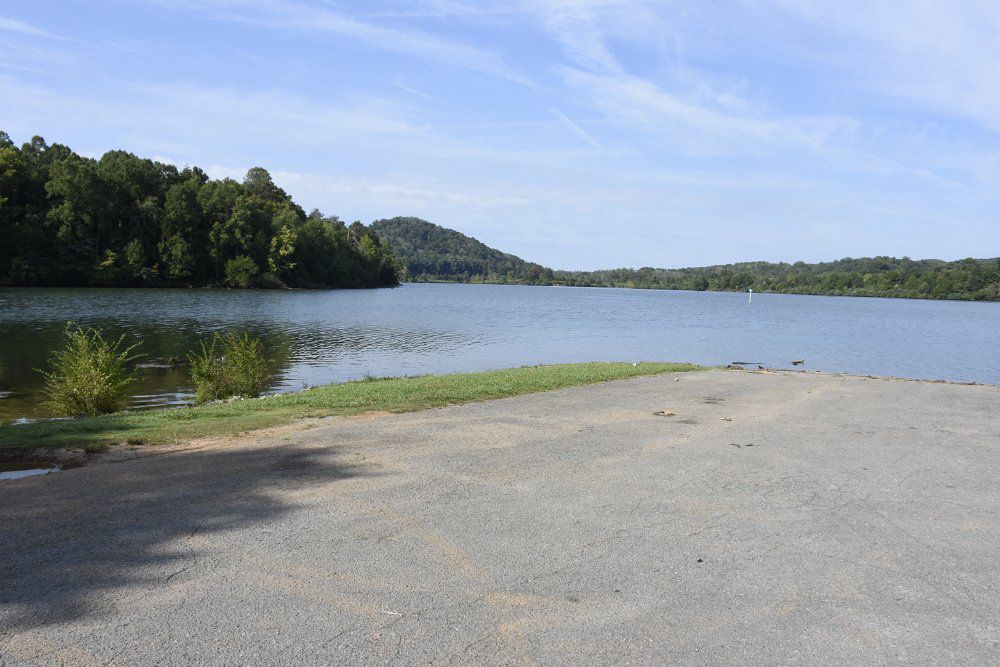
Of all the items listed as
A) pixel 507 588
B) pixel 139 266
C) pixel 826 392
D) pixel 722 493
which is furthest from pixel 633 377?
pixel 139 266

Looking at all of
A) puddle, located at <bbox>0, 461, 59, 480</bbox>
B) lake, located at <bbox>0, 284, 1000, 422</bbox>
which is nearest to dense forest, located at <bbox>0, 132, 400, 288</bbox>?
lake, located at <bbox>0, 284, 1000, 422</bbox>

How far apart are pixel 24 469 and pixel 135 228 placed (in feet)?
317

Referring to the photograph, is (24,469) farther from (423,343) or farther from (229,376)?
(423,343)

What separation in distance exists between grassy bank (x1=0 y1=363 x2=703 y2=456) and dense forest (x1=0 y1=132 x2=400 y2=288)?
78789 mm

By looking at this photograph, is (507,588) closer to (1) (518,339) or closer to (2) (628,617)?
(2) (628,617)

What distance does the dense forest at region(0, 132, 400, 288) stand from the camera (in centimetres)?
7925

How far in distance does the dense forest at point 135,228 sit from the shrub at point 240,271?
152 millimetres

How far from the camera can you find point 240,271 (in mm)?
98875

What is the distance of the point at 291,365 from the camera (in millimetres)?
25078

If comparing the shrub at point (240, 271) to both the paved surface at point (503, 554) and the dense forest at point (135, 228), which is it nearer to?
the dense forest at point (135, 228)

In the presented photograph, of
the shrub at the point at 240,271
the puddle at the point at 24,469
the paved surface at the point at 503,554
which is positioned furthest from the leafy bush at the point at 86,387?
the shrub at the point at 240,271

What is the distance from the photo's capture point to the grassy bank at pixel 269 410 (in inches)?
351

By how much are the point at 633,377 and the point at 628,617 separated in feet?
46.4

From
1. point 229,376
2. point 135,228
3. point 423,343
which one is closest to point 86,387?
point 229,376
